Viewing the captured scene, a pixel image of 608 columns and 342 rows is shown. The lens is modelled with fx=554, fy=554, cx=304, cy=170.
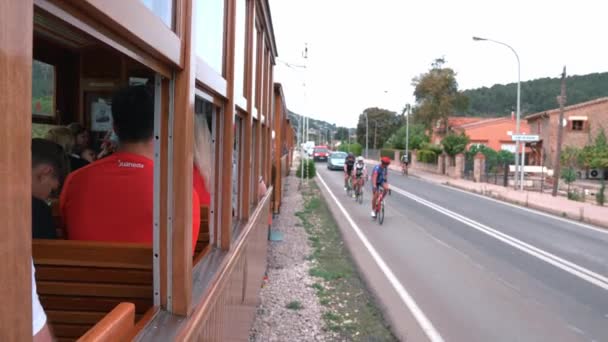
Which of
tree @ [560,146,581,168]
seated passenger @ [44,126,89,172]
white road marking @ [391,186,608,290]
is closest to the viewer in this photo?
seated passenger @ [44,126,89,172]

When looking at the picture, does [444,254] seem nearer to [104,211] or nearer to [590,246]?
[590,246]

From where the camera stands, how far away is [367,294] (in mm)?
7117

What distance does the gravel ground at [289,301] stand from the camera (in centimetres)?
556

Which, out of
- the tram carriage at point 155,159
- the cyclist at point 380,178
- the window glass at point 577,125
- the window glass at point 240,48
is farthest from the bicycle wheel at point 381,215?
the window glass at point 577,125

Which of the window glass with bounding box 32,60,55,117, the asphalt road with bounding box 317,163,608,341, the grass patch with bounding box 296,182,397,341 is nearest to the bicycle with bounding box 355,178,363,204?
the asphalt road with bounding box 317,163,608,341

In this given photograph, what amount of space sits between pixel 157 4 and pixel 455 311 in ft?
18.6

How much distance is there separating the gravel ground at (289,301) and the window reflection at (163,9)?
13.5 feet

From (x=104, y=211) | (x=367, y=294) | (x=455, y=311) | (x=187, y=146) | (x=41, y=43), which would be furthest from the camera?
(x=367, y=294)

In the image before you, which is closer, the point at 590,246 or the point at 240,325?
the point at 240,325

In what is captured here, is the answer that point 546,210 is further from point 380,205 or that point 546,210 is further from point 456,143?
point 456,143

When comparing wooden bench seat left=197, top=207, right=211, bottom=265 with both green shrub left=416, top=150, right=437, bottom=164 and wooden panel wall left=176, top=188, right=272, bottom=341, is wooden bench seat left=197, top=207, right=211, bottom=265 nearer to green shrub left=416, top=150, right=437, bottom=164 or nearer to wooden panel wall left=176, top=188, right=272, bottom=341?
wooden panel wall left=176, top=188, right=272, bottom=341

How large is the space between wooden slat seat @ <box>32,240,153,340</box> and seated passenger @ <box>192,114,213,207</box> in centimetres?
93

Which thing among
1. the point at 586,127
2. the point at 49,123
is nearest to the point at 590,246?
the point at 49,123

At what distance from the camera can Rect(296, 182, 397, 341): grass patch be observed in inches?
223
